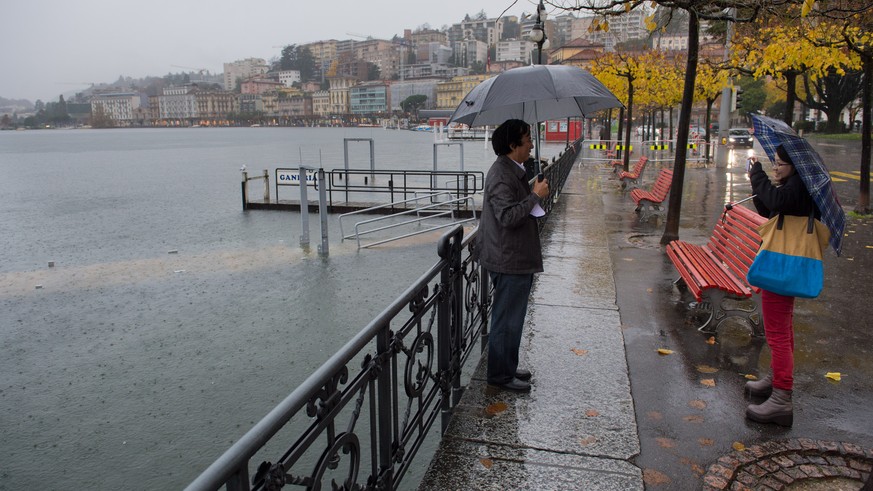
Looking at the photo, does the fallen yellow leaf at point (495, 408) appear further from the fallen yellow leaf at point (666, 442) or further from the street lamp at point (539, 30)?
the street lamp at point (539, 30)

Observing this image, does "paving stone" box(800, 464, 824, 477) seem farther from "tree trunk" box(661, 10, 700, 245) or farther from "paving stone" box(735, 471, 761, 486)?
"tree trunk" box(661, 10, 700, 245)

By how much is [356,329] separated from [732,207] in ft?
15.0

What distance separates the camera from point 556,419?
13.9ft

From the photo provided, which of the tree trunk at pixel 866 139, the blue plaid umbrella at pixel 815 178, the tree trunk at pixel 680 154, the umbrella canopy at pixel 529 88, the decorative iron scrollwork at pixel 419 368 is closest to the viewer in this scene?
the decorative iron scrollwork at pixel 419 368

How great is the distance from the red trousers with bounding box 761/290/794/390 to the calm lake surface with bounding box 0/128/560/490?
103 inches

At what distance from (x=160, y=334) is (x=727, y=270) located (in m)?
6.69

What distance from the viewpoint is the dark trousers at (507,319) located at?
422 cm

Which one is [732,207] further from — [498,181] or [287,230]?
[287,230]

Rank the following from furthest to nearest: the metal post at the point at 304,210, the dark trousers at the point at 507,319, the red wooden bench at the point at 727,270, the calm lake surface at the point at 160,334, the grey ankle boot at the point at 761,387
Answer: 1. the metal post at the point at 304,210
2. the red wooden bench at the point at 727,270
3. the calm lake surface at the point at 160,334
4. the grey ankle boot at the point at 761,387
5. the dark trousers at the point at 507,319

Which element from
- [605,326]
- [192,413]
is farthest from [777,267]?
[192,413]

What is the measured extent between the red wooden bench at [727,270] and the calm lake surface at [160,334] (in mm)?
2896

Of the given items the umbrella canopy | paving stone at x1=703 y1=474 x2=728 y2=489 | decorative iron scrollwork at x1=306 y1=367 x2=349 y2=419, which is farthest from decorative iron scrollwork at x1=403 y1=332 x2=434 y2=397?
the umbrella canopy

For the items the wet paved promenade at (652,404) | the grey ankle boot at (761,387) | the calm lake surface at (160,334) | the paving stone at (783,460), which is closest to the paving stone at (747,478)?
the wet paved promenade at (652,404)

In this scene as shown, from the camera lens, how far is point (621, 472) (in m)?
3.60
